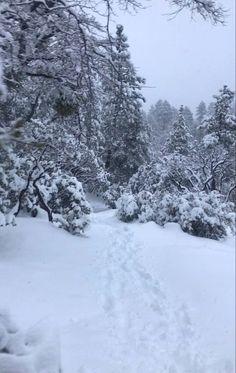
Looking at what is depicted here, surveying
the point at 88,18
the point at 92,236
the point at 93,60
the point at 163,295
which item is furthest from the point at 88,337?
the point at 92,236

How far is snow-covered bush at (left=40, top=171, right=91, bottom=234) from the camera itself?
39.1ft

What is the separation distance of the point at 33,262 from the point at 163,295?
7.49ft

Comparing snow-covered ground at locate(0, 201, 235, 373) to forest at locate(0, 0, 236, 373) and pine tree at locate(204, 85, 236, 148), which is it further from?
pine tree at locate(204, 85, 236, 148)

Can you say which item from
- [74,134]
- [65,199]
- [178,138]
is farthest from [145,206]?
[178,138]

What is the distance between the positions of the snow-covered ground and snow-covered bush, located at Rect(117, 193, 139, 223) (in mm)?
4930

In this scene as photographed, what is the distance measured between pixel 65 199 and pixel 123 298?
17.0ft

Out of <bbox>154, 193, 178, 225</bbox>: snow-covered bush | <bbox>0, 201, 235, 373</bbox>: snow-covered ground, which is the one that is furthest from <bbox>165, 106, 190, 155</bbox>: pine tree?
<bbox>0, 201, 235, 373</bbox>: snow-covered ground

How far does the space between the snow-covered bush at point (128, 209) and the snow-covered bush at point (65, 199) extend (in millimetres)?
3633

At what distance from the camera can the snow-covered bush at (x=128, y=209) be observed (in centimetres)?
1617

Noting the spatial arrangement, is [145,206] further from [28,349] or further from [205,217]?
[28,349]

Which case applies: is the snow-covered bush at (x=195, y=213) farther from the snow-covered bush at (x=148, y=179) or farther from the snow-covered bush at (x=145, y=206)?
the snow-covered bush at (x=148, y=179)

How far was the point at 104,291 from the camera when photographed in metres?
8.16

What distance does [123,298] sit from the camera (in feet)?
26.4

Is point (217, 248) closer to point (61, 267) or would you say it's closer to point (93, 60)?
point (61, 267)
